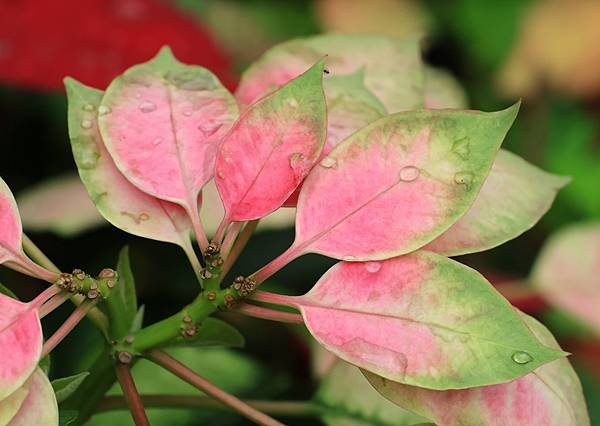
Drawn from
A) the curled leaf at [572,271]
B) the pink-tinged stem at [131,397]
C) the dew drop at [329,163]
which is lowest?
the curled leaf at [572,271]

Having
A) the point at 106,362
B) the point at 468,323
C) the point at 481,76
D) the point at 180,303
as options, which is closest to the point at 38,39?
the point at 180,303

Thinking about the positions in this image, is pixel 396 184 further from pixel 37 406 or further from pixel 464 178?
pixel 37 406

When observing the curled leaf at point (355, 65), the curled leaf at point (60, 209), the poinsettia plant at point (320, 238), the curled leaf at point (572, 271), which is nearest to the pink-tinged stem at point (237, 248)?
the poinsettia plant at point (320, 238)

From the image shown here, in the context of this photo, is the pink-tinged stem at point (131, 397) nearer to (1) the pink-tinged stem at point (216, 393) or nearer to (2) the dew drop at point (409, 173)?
(1) the pink-tinged stem at point (216, 393)

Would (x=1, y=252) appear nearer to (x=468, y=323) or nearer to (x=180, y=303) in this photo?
(x=468, y=323)

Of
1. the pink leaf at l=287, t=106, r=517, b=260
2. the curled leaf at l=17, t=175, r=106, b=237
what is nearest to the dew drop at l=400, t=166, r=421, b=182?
the pink leaf at l=287, t=106, r=517, b=260

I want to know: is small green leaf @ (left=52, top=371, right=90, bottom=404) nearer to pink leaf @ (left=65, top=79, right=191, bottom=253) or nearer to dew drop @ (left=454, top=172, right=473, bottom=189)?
pink leaf @ (left=65, top=79, right=191, bottom=253)
